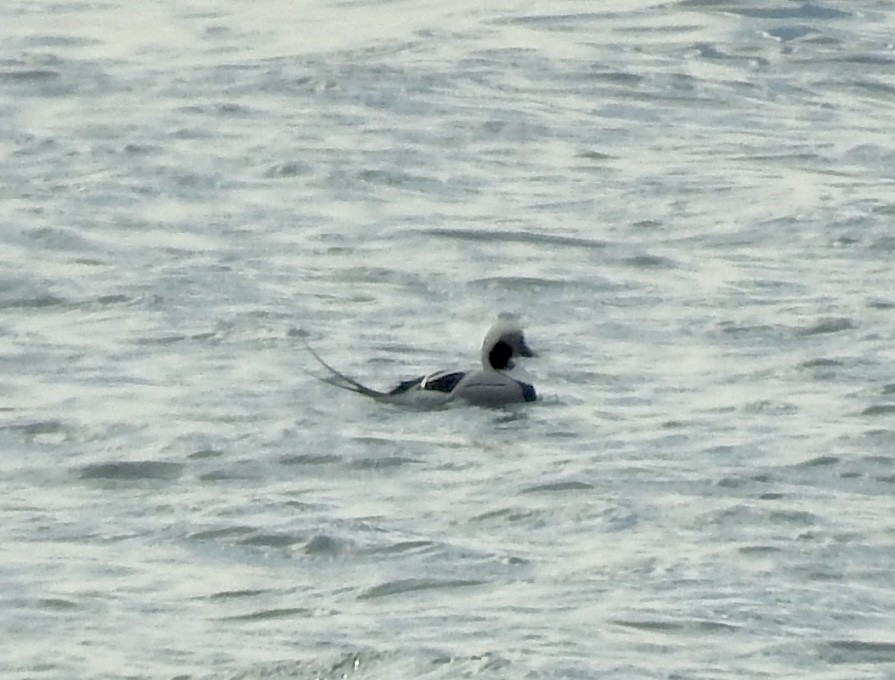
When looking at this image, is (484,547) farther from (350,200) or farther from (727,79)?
(727,79)

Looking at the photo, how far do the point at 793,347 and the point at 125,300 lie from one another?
3.16 m

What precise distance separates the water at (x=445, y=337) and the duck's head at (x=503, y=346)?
0.19 m

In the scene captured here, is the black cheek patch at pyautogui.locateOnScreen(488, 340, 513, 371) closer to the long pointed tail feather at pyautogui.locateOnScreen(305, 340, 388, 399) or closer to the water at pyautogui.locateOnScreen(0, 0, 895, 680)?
the water at pyautogui.locateOnScreen(0, 0, 895, 680)

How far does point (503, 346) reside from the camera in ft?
42.6

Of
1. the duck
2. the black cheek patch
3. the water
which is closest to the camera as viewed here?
the water

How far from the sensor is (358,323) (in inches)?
550

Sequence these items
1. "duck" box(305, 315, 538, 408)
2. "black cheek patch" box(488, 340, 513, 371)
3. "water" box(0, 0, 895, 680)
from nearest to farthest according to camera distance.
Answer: "water" box(0, 0, 895, 680)
"duck" box(305, 315, 538, 408)
"black cheek patch" box(488, 340, 513, 371)

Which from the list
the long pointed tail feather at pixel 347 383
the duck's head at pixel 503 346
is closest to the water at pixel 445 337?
the long pointed tail feather at pixel 347 383

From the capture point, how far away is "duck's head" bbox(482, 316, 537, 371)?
12.9 m

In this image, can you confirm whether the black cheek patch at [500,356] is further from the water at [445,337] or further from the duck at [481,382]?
the water at [445,337]

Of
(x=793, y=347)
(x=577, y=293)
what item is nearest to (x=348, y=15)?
(x=577, y=293)

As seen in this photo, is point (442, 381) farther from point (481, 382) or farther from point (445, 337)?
point (445, 337)

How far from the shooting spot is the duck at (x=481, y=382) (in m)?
12.5

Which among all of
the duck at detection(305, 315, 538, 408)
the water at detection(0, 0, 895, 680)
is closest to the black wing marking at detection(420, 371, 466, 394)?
the duck at detection(305, 315, 538, 408)
